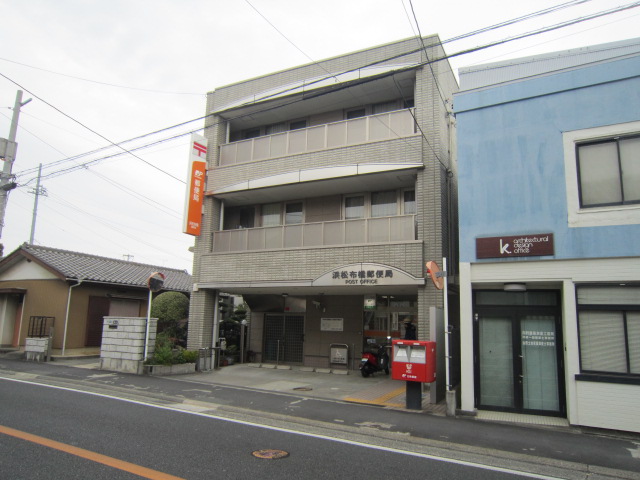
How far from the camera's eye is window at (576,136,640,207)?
29.3ft

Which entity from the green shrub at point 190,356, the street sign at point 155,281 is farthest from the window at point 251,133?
the green shrub at point 190,356

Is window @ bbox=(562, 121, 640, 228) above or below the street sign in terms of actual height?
above

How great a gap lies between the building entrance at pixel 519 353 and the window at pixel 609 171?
2313 mm

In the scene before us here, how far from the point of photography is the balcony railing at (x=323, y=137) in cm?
1411

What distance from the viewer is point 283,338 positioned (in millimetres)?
17844

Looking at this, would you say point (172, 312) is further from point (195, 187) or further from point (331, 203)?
point (331, 203)

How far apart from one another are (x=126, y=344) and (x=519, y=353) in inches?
479

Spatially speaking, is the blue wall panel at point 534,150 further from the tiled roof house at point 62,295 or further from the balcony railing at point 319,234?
the tiled roof house at point 62,295

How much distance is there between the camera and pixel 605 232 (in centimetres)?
894

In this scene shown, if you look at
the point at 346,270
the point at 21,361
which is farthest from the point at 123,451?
the point at 21,361

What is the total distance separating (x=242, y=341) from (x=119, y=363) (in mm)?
4846

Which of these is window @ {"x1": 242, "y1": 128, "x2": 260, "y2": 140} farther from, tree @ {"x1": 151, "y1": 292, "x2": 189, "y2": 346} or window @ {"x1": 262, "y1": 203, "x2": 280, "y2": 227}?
tree @ {"x1": 151, "y1": 292, "x2": 189, "y2": 346}

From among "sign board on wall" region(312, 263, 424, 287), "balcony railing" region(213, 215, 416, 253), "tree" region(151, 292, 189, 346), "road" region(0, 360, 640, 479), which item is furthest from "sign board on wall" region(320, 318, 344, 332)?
"tree" region(151, 292, 189, 346)

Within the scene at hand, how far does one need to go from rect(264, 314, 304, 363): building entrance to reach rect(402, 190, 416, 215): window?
19.9 feet
